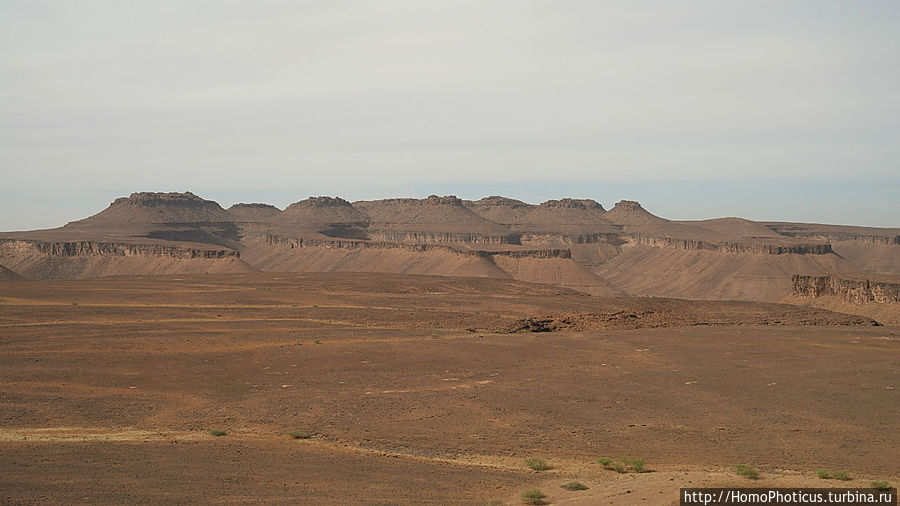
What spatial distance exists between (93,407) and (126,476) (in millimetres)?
11267

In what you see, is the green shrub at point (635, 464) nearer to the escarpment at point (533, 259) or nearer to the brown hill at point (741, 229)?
the escarpment at point (533, 259)

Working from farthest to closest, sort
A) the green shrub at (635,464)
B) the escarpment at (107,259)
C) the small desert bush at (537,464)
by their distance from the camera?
the escarpment at (107,259) → the small desert bush at (537,464) → the green shrub at (635,464)

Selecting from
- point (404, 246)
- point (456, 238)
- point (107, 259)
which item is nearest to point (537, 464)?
point (107, 259)

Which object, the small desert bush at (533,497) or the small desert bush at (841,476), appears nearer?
the small desert bush at (533,497)

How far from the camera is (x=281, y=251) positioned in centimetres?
16450

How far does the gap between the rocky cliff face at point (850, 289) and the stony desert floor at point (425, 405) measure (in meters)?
17.4

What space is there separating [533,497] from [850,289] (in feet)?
203

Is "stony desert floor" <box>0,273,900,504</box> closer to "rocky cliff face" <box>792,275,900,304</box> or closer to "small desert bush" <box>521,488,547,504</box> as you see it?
"small desert bush" <box>521,488,547,504</box>

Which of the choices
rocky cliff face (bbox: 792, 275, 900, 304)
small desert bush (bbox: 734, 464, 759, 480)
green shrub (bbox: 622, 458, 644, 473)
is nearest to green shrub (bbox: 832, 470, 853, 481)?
small desert bush (bbox: 734, 464, 759, 480)

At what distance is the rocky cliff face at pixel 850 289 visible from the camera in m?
64.2

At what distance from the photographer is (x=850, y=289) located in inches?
2645

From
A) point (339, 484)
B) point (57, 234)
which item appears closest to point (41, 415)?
point (339, 484)

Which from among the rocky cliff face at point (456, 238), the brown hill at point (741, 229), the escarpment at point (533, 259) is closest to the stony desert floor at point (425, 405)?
the escarpment at point (533, 259)

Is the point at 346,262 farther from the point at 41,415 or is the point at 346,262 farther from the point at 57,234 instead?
the point at 41,415
